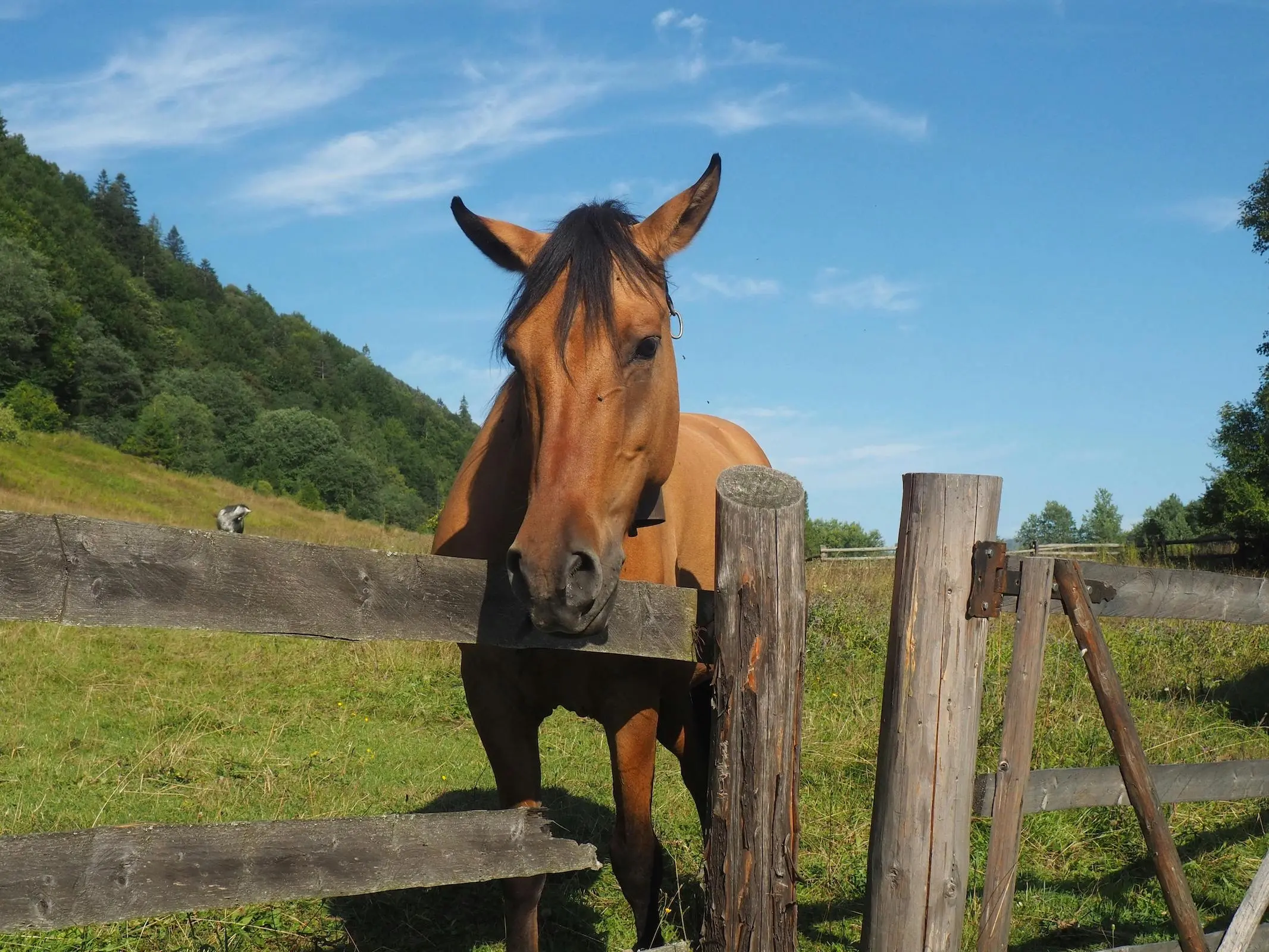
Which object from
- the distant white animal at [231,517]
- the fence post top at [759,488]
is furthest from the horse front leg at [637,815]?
the distant white animal at [231,517]

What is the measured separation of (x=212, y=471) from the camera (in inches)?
2621

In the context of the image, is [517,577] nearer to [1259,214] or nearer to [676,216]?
[676,216]

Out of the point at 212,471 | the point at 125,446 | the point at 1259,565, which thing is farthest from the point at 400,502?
the point at 1259,565

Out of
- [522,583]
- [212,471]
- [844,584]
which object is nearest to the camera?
[522,583]

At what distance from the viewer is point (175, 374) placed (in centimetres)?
7488

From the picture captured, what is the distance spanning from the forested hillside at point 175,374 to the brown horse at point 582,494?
5408cm

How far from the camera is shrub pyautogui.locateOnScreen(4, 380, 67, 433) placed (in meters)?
49.8

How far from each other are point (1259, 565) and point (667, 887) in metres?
24.1

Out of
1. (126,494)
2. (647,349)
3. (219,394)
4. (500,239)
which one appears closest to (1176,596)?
(647,349)

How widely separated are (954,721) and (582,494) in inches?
51.4

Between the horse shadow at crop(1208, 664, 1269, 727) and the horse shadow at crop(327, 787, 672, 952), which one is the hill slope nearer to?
the horse shadow at crop(1208, 664, 1269, 727)

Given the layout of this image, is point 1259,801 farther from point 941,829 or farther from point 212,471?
point 212,471

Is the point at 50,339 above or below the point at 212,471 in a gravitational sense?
above

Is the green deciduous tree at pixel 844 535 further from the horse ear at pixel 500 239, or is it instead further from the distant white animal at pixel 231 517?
the horse ear at pixel 500 239
